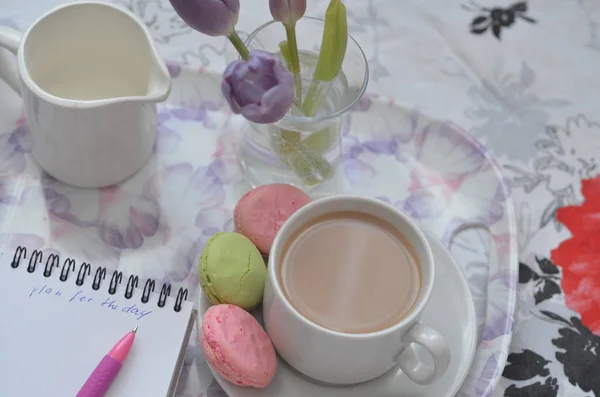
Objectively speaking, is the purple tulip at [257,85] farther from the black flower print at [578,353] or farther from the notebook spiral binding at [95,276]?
the black flower print at [578,353]

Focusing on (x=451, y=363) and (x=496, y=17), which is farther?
(x=496, y=17)

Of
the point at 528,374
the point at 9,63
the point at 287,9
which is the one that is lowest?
the point at 528,374

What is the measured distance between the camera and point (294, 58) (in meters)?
0.49

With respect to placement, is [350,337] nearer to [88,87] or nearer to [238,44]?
[238,44]

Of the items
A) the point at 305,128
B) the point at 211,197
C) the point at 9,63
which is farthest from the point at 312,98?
the point at 9,63

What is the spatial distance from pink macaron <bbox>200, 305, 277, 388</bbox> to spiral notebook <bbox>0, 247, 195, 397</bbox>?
4 centimetres

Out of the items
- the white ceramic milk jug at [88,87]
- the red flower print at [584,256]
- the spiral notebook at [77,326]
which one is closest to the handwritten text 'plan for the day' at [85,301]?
the spiral notebook at [77,326]

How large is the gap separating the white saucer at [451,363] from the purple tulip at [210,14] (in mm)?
185

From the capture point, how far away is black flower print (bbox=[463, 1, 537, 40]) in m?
0.74

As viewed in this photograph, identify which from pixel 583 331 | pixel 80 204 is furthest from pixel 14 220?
pixel 583 331

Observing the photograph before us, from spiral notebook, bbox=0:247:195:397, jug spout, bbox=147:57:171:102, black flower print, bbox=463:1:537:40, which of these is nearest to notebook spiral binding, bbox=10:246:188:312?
spiral notebook, bbox=0:247:195:397

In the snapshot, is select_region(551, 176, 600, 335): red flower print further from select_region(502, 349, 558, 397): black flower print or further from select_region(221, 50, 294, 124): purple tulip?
select_region(221, 50, 294, 124): purple tulip

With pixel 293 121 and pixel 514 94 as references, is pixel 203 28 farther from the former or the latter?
pixel 514 94

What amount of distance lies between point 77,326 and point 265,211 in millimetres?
152
